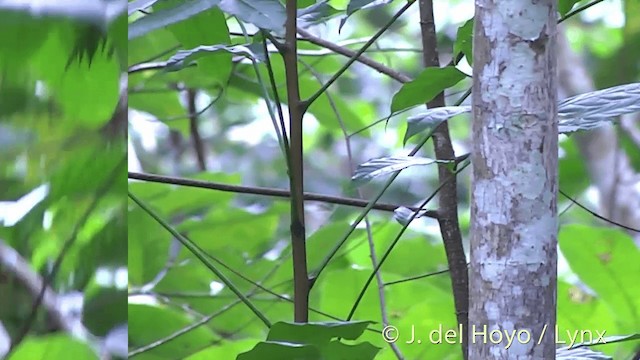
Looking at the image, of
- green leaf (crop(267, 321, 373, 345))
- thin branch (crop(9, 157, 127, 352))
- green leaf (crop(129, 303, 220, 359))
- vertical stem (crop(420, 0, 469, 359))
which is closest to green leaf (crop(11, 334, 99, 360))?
thin branch (crop(9, 157, 127, 352))

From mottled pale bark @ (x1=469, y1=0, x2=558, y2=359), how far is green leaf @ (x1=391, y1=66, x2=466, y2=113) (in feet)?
0.39

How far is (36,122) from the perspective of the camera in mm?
407

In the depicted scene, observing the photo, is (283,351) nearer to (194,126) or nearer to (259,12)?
(259,12)

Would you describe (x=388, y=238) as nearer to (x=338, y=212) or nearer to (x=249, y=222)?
(x=338, y=212)

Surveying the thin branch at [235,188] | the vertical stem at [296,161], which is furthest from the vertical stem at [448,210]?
the vertical stem at [296,161]

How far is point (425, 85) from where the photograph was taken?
579mm

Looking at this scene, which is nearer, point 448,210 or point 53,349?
point 53,349

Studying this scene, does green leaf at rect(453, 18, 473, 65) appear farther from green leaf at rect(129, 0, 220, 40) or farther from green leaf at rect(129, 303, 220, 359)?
green leaf at rect(129, 303, 220, 359)

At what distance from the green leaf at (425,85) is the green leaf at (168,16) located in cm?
15

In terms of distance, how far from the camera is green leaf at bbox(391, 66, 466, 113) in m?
0.57

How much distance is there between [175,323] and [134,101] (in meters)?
0.31

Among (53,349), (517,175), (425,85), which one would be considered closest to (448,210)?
(425,85)

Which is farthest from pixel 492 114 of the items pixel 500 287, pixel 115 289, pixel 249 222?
pixel 249 222

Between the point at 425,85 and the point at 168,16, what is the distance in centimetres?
18
